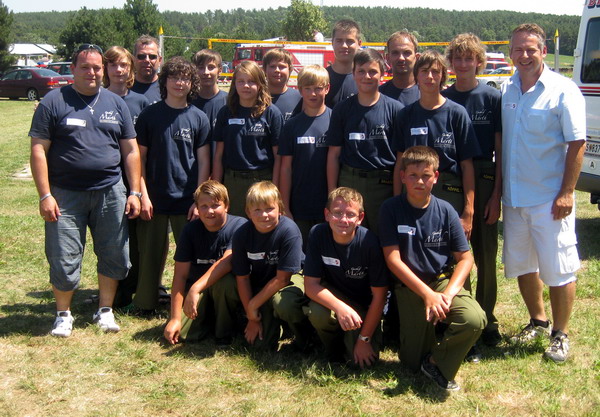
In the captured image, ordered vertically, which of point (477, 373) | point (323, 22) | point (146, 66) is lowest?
point (477, 373)

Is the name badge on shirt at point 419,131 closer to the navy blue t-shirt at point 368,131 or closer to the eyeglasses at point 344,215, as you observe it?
the navy blue t-shirt at point 368,131

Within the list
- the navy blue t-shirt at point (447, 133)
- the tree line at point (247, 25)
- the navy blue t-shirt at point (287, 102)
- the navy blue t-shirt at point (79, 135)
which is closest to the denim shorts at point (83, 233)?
the navy blue t-shirt at point (79, 135)

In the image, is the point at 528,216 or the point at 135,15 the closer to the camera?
the point at 528,216

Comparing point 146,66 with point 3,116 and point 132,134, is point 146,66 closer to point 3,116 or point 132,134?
point 132,134

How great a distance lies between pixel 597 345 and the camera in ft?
14.8

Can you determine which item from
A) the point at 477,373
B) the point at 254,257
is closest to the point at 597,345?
the point at 477,373

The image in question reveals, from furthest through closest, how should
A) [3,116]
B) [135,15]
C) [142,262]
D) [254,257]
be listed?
1. [135,15]
2. [3,116]
3. [142,262]
4. [254,257]

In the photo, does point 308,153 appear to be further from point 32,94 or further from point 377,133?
point 32,94

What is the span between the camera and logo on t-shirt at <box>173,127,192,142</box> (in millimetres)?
4984

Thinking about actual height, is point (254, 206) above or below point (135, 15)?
below

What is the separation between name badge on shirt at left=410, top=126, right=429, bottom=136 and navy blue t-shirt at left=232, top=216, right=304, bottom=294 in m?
1.06

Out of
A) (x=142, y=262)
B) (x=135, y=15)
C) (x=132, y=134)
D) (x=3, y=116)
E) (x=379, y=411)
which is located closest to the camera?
(x=379, y=411)

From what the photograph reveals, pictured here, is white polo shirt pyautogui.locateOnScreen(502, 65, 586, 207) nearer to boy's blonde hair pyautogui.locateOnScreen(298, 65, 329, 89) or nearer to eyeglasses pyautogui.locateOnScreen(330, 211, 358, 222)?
eyeglasses pyautogui.locateOnScreen(330, 211, 358, 222)

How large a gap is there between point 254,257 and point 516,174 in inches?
75.3
